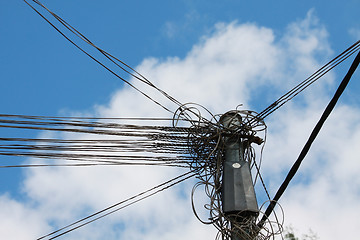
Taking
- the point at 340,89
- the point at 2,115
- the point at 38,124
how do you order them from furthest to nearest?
the point at 38,124 → the point at 2,115 → the point at 340,89

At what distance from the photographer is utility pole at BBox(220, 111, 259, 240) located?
361 cm

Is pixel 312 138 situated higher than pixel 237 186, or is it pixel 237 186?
pixel 312 138

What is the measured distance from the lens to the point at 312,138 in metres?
3.71

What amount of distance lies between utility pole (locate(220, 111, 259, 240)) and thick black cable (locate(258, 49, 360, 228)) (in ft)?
0.51

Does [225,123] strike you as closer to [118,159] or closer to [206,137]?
[206,137]

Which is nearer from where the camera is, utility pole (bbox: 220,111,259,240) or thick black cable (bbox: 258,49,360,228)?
thick black cable (bbox: 258,49,360,228)

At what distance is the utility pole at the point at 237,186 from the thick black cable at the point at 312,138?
157mm

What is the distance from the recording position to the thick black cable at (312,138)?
3.32m

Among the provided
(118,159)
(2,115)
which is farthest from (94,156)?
(2,115)

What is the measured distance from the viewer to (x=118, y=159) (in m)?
4.48

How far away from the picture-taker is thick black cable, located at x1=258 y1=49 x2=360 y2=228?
131 inches

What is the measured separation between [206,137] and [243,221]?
881 millimetres

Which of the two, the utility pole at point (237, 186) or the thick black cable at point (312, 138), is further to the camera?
the utility pole at point (237, 186)

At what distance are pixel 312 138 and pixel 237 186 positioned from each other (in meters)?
0.76
